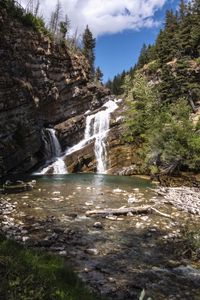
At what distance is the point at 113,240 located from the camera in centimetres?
1072

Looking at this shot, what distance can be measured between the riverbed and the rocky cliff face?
40.1ft

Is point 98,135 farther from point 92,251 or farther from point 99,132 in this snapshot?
point 92,251

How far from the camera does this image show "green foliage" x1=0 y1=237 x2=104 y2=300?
14.5 feet

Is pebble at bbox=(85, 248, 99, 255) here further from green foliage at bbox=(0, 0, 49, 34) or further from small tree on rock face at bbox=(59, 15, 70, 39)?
small tree on rock face at bbox=(59, 15, 70, 39)

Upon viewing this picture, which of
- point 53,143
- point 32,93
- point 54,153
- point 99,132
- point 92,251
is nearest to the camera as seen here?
point 92,251

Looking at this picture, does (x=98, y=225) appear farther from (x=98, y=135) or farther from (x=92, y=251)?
(x=98, y=135)

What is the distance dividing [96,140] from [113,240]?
29673 millimetres

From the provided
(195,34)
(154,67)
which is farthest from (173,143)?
(154,67)

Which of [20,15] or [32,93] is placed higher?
[20,15]

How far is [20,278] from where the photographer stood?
477 cm

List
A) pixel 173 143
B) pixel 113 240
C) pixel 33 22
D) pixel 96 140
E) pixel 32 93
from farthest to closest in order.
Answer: pixel 96 140
pixel 33 22
pixel 32 93
pixel 173 143
pixel 113 240

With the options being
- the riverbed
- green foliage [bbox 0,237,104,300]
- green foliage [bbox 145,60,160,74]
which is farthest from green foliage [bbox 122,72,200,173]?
green foliage [bbox 145,60,160,74]

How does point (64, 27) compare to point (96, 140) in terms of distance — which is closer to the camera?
point (96, 140)

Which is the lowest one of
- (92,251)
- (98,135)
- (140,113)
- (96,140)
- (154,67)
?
(92,251)
